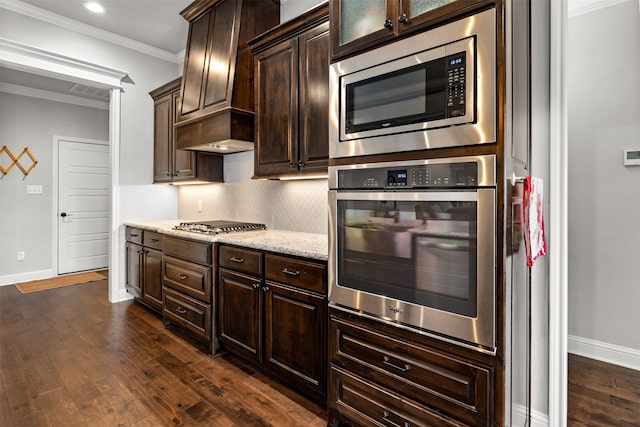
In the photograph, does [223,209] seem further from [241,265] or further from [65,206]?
[65,206]

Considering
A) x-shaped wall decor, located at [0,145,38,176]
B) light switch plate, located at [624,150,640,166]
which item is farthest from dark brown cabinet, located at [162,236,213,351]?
x-shaped wall decor, located at [0,145,38,176]

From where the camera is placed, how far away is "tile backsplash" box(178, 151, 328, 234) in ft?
9.35

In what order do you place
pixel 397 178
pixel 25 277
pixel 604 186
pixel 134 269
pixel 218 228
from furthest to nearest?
1. pixel 25 277
2. pixel 134 269
3. pixel 218 228
4. pixel 604 186
5. pixel 397 178

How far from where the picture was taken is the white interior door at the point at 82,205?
5395 millimetres

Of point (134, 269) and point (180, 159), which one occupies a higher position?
point (180, 159)

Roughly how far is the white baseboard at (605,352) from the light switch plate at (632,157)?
1365 millimetres

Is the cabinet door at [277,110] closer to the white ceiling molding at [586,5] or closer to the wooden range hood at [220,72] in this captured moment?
the wooden range hood at [220,72]

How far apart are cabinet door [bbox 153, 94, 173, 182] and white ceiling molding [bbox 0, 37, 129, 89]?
0.51 metres

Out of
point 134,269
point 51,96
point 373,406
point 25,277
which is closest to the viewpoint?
point 373,406

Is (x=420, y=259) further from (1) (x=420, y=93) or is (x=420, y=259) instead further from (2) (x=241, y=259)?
(2) (x=241, y=259)

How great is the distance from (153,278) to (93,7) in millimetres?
2789

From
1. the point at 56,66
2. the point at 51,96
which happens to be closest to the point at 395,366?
the point at 56,66

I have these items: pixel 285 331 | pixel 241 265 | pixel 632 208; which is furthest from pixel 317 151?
pixel 632 208

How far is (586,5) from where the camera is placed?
8.45ft
